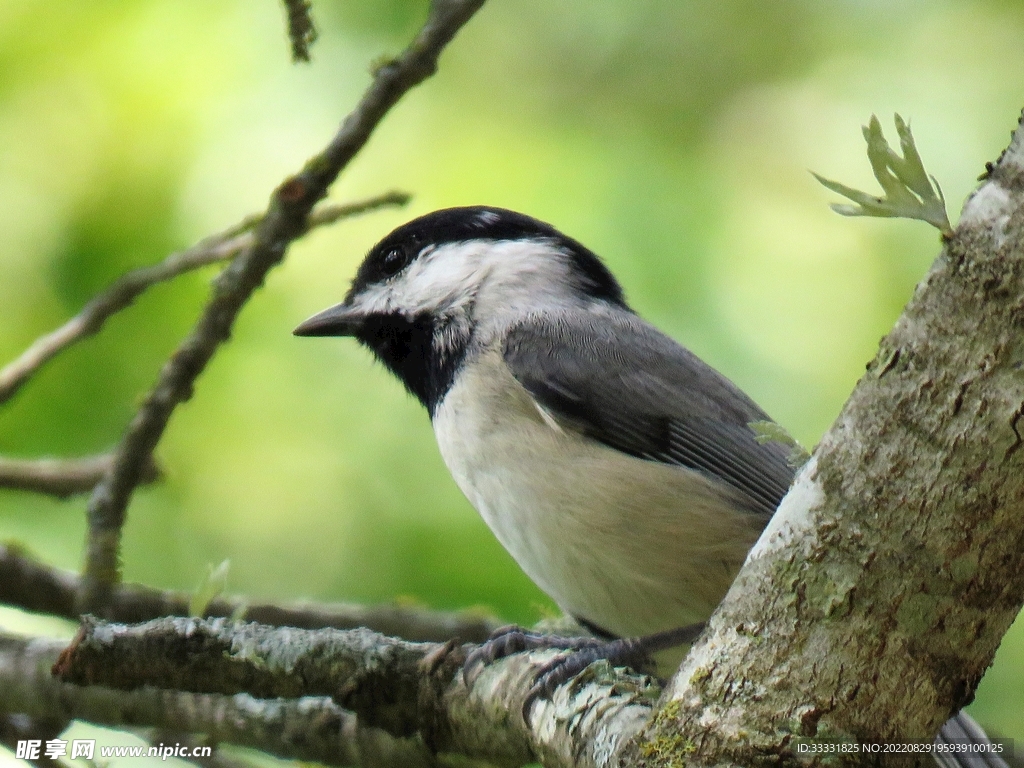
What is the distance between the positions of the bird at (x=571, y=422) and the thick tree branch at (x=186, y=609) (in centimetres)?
44

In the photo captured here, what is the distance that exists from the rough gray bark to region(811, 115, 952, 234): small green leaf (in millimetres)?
75

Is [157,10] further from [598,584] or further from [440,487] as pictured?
[598,584]

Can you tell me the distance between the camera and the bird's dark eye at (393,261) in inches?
134

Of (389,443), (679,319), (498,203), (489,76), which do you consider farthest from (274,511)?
(489,76)

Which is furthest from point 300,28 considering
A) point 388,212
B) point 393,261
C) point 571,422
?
point 388,212

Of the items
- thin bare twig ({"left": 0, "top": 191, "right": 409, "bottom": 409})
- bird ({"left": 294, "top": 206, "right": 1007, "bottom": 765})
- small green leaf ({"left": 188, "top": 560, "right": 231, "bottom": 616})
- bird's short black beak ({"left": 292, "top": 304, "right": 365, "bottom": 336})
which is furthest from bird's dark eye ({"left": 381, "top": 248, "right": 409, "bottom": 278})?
small green leaf ({"left": 188, "top": 560, "right": 231, "bottom": 616})

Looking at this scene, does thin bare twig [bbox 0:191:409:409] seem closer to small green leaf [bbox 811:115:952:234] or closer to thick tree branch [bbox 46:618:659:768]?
thick tree branch [bbox 46:618:659:768]

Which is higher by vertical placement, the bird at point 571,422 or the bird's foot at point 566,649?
the bird at point 571,422

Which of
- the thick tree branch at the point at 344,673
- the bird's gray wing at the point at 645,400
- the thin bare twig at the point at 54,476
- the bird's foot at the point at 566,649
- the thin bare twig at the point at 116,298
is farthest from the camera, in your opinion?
the thin bare twig at the point at 54,476

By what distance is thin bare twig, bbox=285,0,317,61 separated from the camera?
2.54 meters

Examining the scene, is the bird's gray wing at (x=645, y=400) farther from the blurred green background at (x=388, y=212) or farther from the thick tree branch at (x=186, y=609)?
the blurred green background at (x=388, y=212)

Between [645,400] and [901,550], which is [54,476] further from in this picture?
[901,550]

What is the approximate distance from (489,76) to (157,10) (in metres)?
1.40

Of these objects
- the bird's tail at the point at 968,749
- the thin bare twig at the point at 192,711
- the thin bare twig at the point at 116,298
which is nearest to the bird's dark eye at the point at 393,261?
the thin bare twig at the point at 116,298
